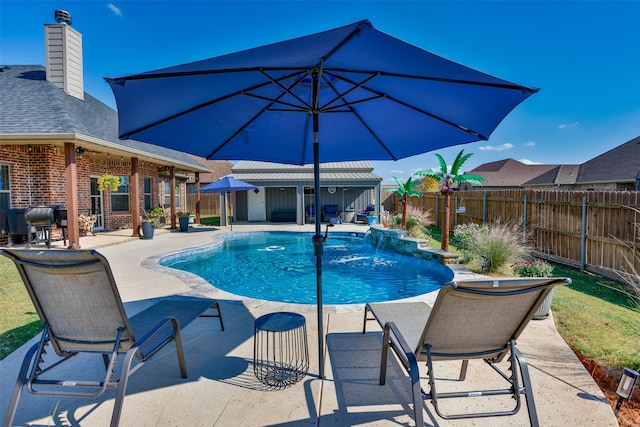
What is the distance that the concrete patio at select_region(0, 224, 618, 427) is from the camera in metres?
2.19

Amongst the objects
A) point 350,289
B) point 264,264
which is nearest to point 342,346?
point 350,289

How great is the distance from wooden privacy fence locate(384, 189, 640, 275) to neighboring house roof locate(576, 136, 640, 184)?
9.35 metres

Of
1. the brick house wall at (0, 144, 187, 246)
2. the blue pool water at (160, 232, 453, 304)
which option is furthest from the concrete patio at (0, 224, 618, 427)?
the brick house wall at (0, 144, 187, 246)

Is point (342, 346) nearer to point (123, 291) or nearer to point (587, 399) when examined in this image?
point (587, 399)

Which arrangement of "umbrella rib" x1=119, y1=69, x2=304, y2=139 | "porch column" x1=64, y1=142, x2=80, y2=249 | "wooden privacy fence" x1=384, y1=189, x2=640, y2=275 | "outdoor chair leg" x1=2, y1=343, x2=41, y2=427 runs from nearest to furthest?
"outdoor chair leg" x1=2, y1=343, x2=41, y2=427 → "umbrella rib" x1=119, y1=69, x2=304, y2=139 → "wooden privacy fence" x1=384, y1=189, x2=640, y2=275 → "porch column" x1=64, y1=142, x2=80, y2=249

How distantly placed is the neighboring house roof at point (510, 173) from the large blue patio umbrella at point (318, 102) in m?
36.7

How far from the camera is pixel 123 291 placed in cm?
521

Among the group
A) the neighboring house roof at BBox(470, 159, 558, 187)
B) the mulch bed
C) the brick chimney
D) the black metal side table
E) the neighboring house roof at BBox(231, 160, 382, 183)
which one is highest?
the brick chimney

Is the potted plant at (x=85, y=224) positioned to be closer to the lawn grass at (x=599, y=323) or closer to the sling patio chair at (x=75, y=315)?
the sling patio chair at (x=75, y=315)

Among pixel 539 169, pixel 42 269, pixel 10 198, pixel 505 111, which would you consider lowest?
pixel 42 269

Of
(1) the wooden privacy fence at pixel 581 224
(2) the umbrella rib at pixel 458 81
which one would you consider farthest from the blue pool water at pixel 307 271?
(2) the umbrella rib at pixel 458 81

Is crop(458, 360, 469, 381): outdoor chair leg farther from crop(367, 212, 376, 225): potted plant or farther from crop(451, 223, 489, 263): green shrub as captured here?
crop(367, 212, 376, 225): potted plant

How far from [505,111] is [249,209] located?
58.7 ft

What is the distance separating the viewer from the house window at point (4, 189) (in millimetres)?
9266
